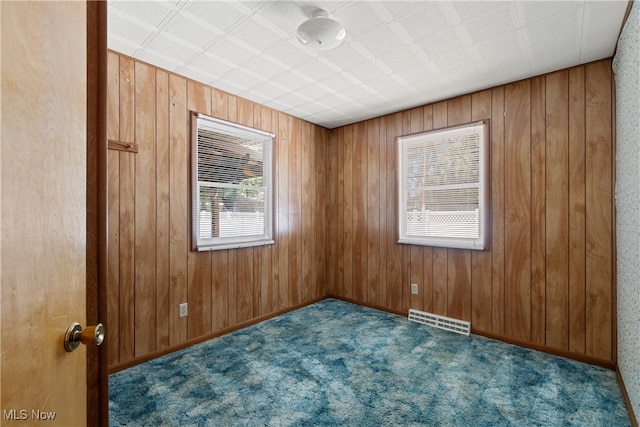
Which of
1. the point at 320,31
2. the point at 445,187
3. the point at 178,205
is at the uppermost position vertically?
the point at 320,31

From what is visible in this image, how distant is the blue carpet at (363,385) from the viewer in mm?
1754

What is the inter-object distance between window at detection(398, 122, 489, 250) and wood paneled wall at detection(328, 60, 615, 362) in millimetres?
95

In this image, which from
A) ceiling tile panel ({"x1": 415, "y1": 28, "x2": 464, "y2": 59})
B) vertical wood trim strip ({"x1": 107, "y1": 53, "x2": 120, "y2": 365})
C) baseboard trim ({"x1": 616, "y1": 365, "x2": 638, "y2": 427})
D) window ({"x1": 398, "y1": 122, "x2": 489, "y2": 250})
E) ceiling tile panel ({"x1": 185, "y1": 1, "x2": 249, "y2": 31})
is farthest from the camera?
window ({"x1": 398, "y1": 122, "x2": 489, "y2": 250})

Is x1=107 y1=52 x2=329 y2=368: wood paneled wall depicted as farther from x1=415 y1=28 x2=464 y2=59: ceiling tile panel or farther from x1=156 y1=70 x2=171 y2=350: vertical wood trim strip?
x1=415 y1=28 x2=464 y2=59: ceiling tile panel

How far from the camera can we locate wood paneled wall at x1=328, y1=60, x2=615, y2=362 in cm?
231

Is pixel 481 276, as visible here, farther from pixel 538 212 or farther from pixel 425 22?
pixel 425 22

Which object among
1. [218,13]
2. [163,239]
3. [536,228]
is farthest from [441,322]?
[218,13]

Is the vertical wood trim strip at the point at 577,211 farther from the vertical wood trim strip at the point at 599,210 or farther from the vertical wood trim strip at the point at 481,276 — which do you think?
the vertical wood trim strip at the point at 481,276

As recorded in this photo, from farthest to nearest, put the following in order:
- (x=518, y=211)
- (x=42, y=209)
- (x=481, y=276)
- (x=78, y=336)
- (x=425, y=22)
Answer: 1. (x=481, y=276)
2. (x=518, y=211)
3. (x=425, y=22)
4. (x=78, y=336)
5. (x=42, y=209)

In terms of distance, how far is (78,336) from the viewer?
27.7 inches

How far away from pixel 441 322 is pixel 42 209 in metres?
3.30

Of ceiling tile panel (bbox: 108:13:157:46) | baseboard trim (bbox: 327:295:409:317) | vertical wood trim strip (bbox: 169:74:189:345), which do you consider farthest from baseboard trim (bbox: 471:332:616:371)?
ceiling tile panel (bbox: 108:13:157:46)

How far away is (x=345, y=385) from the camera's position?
207 centimetres

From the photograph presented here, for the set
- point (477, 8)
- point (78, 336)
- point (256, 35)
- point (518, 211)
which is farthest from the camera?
point (518, 211)
